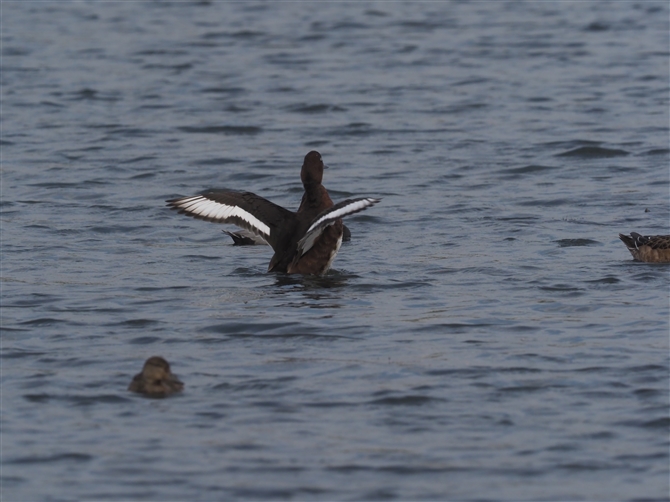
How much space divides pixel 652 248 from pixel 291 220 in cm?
336

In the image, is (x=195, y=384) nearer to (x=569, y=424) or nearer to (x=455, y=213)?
(x=569, y=424)

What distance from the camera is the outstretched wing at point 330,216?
1016 cm

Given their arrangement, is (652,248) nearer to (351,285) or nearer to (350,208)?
(351,285)

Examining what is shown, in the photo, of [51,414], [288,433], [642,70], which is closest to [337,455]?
[288,433]

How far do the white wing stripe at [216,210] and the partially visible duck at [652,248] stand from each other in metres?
3.48

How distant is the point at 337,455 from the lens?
279 inches

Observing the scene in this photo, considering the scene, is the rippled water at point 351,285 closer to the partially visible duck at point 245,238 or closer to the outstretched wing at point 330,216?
the partially visible duck at point 245,238

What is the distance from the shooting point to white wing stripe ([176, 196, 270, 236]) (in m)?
11.6

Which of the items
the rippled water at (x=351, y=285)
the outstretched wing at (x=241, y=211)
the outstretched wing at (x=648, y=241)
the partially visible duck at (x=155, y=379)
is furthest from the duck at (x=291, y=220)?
the partially visible duck at (x=155, y=379)

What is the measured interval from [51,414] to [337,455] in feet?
6.40

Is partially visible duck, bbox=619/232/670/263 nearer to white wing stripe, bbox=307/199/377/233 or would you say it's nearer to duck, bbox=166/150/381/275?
duck, bbox=166/150/381/275

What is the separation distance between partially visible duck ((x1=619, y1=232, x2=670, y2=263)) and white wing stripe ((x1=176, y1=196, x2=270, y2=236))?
3476 mm

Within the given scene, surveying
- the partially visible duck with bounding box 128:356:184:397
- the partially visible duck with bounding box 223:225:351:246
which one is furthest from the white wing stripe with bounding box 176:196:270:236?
the partially visible duck with bounding box 128:356:184:397

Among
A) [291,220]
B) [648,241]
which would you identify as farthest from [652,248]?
[291,220]
